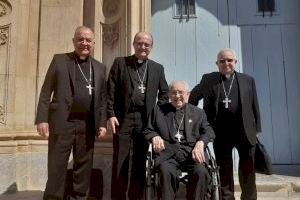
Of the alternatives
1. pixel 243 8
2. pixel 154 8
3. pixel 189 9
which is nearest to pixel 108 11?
pixel 154 8

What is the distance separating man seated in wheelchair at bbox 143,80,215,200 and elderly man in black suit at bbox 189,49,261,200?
0.19 meters

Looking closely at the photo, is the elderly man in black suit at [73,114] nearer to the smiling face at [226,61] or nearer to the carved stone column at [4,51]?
the smiling face at [226,61]

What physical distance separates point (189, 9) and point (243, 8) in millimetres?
782

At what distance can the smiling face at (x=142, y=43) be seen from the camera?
3822 millimetres

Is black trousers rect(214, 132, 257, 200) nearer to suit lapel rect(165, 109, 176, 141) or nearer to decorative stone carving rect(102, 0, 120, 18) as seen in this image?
suit lapel rect(165, 109, 176, 141)

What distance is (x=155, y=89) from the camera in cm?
393

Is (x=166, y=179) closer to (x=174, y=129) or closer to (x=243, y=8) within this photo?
(x=174, y=129)

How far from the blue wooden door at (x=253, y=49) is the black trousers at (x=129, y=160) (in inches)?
84.0

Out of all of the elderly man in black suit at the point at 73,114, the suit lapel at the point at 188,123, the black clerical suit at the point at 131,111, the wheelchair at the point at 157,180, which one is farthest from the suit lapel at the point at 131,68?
the wheelchair at the point at 157,180

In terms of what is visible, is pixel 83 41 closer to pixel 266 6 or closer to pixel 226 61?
pixel 226 61

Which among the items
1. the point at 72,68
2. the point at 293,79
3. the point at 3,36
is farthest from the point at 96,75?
the point at 293,79

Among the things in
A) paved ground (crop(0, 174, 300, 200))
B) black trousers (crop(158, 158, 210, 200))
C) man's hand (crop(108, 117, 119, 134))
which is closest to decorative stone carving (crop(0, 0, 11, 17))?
paved ground (crop(0, 174, 300, 200))

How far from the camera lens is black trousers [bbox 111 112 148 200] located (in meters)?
3.75

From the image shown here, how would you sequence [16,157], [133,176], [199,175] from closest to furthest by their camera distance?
[199,175], [133,176], [16,157]
